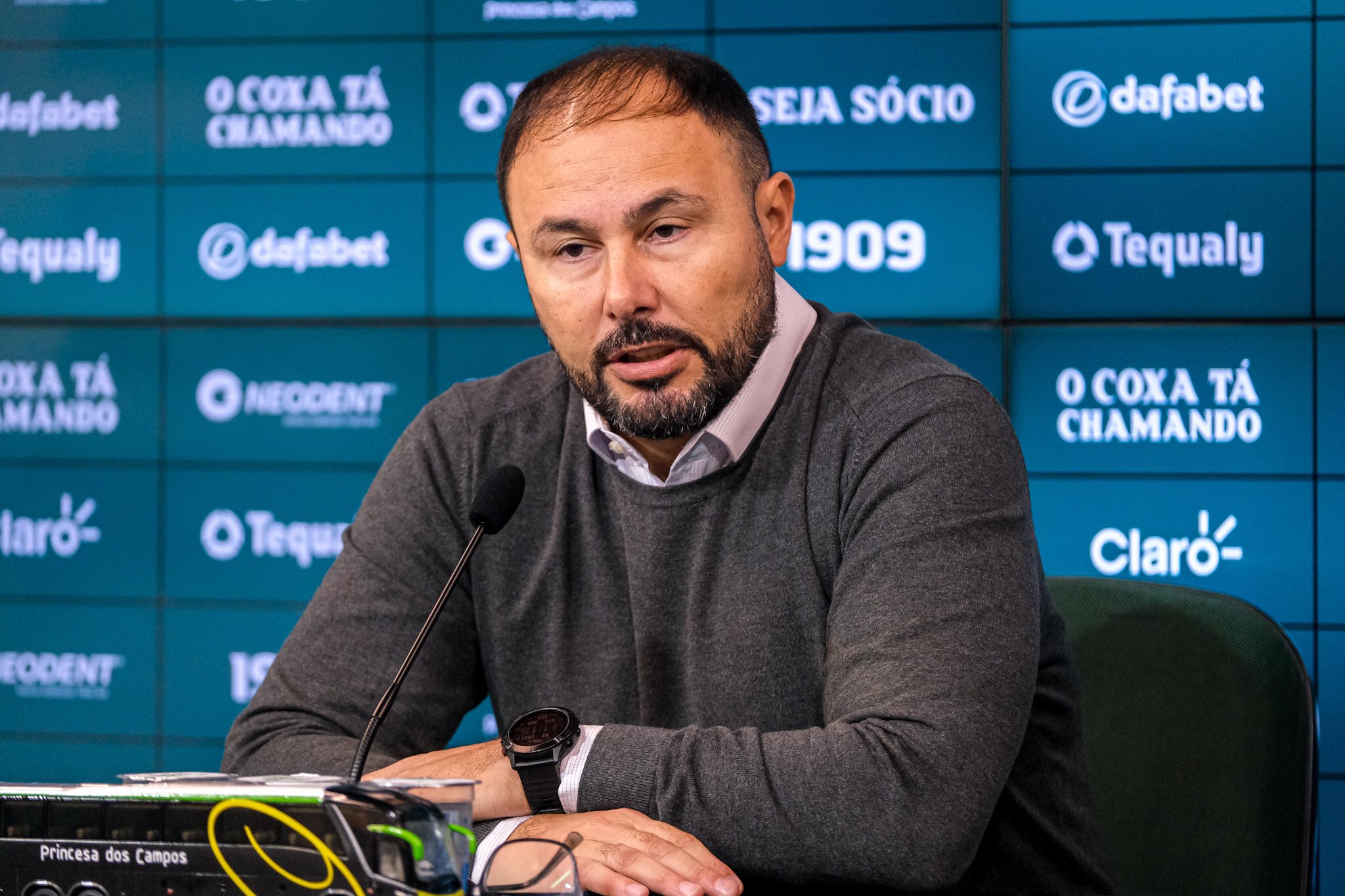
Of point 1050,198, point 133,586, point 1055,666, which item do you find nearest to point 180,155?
point 133,586

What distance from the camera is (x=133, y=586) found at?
2414mm

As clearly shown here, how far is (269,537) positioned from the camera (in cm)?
237

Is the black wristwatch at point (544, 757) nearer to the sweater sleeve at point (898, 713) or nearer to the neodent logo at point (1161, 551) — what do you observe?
the sweater sleeve at point (898, 713)

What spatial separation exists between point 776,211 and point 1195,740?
0.79 m

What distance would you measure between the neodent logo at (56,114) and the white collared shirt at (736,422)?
1549mm

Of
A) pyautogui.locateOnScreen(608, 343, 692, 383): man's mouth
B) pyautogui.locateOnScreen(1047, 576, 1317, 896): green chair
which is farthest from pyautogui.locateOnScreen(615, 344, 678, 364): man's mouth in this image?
pyautogui.locateOnScreen(1047, 576, 1317, 896): green chair

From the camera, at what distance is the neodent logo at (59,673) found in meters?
2.42

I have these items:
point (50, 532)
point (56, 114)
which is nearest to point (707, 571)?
point (50, 532)

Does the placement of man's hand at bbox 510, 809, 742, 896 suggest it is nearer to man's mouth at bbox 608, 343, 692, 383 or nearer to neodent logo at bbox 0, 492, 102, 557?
man's mouth at bbox 608, 343, 692, 383

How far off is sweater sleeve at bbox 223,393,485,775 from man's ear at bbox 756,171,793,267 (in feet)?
1.47

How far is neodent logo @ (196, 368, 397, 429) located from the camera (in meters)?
2.36

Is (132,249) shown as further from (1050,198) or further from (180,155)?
(1050,198)

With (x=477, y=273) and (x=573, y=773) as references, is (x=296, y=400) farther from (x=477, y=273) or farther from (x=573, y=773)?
(x=573, y=773)

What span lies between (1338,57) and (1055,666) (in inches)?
57.9
